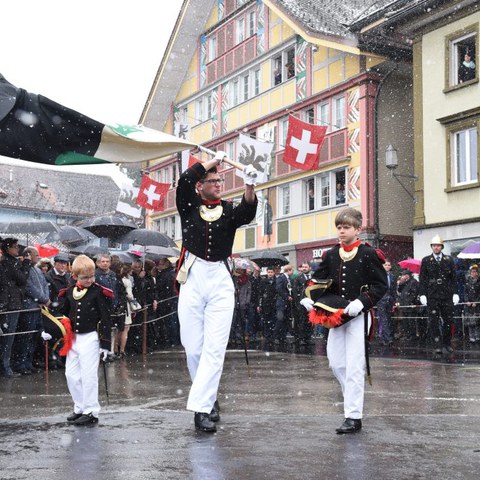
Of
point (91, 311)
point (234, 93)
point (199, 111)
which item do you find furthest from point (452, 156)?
point (91, 311)

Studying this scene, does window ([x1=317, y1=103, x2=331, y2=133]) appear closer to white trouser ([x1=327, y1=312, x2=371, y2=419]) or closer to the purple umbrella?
the purple umbrella

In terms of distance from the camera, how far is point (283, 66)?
37094mm

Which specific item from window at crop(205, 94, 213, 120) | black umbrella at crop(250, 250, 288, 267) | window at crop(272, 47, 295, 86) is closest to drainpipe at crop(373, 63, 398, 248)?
window at crop(272, 47, 295, 86)

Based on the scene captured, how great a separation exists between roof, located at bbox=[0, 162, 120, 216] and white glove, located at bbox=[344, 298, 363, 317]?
68.1 m

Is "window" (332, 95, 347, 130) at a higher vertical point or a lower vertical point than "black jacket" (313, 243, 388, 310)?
higher

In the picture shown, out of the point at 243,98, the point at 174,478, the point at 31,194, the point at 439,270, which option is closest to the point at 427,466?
the point at 174,478

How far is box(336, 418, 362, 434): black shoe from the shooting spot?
639 centimetres

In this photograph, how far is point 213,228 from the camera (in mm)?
7137

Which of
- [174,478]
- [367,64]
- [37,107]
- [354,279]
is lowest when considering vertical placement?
[174,478]

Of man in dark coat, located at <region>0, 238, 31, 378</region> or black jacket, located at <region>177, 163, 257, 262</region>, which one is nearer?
black jacket, located at <region>177, 163, 257, 262</region>

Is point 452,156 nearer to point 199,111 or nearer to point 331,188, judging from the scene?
point 331,188

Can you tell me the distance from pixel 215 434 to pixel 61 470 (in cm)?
155

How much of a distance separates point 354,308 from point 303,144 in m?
21.6

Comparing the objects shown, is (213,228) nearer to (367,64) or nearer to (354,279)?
(354,279)
